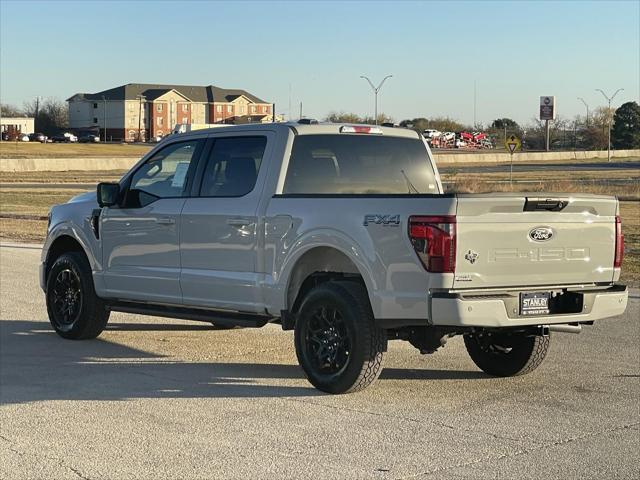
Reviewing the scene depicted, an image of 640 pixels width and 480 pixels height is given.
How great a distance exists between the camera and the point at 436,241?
7488mm

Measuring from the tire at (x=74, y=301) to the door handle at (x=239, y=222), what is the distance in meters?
2.14

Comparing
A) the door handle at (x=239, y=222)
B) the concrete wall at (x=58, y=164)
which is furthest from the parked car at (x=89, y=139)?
the door handle at (x=239, y=222)

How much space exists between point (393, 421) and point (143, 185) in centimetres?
397

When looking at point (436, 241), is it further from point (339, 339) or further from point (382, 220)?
point (339, 339)

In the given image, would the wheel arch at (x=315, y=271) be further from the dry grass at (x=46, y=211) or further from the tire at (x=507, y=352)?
the dry grass at (x=46, y=211)

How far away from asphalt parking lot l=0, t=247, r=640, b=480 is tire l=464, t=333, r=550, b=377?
0.48 ft

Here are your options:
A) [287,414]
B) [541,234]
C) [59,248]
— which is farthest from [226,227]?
[59,248]

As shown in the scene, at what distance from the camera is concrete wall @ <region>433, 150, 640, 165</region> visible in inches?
4281

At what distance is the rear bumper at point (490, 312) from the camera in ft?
24.3

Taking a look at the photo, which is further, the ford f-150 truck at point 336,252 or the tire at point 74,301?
the tire at point 74,301

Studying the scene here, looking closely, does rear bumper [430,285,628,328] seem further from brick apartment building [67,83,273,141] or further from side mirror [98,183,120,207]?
brick apartment building [67,83,273,141]

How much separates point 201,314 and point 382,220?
2.28 meters

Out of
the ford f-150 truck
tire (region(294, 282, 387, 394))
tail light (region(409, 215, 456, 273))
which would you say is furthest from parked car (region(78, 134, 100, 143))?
tail light (region(409, 215, 456, 273))

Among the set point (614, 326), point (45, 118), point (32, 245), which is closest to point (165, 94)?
point (45, 118)
